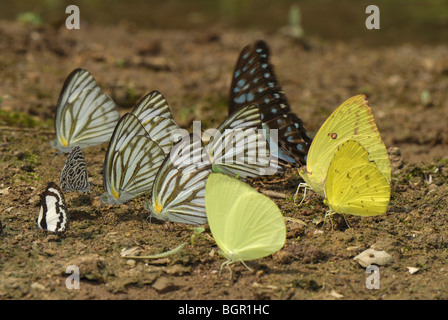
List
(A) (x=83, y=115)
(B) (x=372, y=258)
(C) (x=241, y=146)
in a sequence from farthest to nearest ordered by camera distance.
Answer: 1. (A) (x=83, y=115)
2. (C) (x=241, y=146)
3. (B) (x=372, y=258)

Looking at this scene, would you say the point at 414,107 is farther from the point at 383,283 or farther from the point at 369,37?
the point at 383,283

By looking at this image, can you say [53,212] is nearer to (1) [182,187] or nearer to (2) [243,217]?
→ (1) [182,187]

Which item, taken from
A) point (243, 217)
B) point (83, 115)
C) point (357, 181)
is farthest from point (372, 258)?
point (83, 115)

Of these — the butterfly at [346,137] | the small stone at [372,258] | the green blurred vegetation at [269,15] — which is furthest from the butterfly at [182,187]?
the green blurred vegetation at [269,15]

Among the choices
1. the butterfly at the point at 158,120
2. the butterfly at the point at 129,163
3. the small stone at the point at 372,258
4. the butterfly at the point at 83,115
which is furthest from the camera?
the butterfly at the point at 83,115

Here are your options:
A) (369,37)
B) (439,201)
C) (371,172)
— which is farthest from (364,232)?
(369,37)

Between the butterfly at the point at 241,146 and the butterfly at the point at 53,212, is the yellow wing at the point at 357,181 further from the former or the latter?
the butterfly at the point at 53,212

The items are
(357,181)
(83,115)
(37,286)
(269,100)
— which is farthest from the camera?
(83,115)
